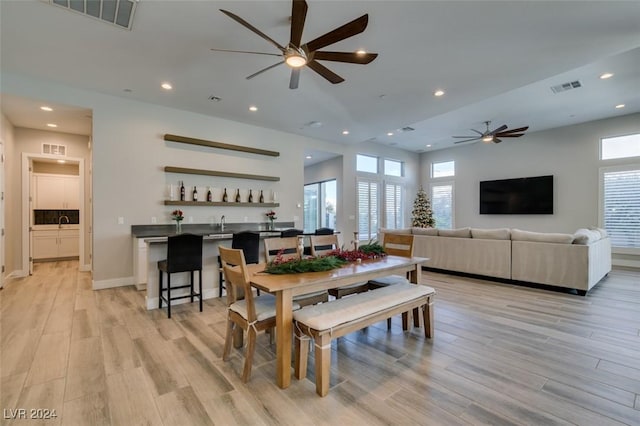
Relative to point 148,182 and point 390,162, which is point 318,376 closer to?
point 148,182

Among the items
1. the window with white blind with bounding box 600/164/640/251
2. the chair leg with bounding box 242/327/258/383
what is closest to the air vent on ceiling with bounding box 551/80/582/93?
the window with white blind with bounding box 600/164/640/251

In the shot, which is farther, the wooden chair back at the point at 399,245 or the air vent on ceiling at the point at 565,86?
the air vent on ceiling at the point at 565,86

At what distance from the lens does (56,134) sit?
19.8 feet

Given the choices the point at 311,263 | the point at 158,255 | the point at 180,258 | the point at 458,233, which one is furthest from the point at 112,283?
the point at 458,233

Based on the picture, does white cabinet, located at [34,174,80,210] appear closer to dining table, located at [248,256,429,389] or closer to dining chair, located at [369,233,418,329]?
dining table, located at [248,256,429,389]

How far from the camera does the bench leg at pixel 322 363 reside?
6.55 feet

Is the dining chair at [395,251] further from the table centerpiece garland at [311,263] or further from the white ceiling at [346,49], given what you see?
the white ceiling at [346,49]

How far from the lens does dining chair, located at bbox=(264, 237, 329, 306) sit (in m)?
2.81

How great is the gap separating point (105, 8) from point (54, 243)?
23.4 feet

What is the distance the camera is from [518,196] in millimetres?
8359

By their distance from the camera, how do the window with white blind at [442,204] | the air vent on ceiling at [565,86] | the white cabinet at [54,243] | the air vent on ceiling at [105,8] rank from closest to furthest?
the air vent on ceiling at [105,8], the air vent on ceiling at [565,86], the white cabinet at [54,243], the window with white blind at [442,204]

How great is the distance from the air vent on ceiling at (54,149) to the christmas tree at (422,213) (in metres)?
9.45

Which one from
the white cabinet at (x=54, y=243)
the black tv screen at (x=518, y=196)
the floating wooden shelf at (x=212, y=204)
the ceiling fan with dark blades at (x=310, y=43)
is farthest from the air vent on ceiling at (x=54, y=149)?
the black tv screen at (x=518, y=196)

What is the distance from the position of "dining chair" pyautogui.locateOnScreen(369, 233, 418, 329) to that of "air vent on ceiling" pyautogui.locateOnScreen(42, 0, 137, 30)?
363 cm
